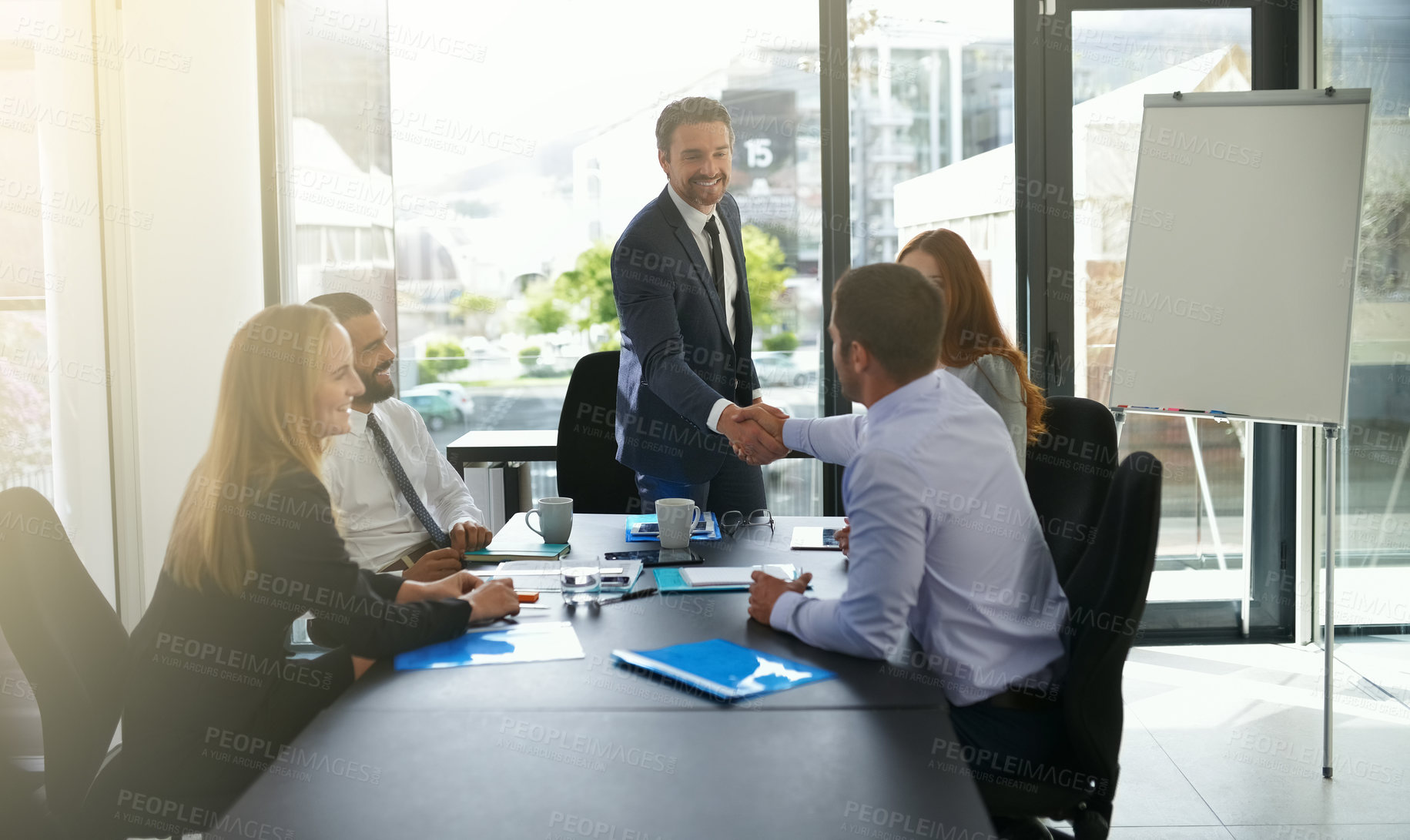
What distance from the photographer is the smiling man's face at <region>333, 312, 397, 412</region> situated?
102 inches

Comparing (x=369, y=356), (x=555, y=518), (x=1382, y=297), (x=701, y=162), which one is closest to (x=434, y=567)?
(x=555, y=518)

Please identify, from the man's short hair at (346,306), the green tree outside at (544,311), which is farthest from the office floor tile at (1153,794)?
the green tree outside at (544,311)

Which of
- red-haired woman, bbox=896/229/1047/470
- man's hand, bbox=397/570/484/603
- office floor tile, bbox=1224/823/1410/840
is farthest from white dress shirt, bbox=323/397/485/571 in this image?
office floor tile, bbox=1224/823/1410/840

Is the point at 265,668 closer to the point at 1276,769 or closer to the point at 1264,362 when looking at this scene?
the point at 1276,769

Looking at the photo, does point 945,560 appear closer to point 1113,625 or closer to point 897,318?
point 1113,625

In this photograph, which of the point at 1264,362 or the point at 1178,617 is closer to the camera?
the point at 1264,362

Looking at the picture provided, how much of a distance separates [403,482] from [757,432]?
878 mm

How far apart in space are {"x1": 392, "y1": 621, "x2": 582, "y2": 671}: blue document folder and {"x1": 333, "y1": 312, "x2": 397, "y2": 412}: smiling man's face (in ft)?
3.61

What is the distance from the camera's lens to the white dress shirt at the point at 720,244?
3010 millimetres

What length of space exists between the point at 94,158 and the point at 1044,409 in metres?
2.52

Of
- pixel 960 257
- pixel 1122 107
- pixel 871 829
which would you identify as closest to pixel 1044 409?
pixel 960 257

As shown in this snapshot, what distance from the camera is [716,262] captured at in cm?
305

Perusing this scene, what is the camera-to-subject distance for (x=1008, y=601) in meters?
1.68

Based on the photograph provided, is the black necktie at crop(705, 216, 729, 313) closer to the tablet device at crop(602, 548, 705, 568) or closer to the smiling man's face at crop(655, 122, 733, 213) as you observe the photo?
the smiling man's face at crop(655, 122, 733, 213)
